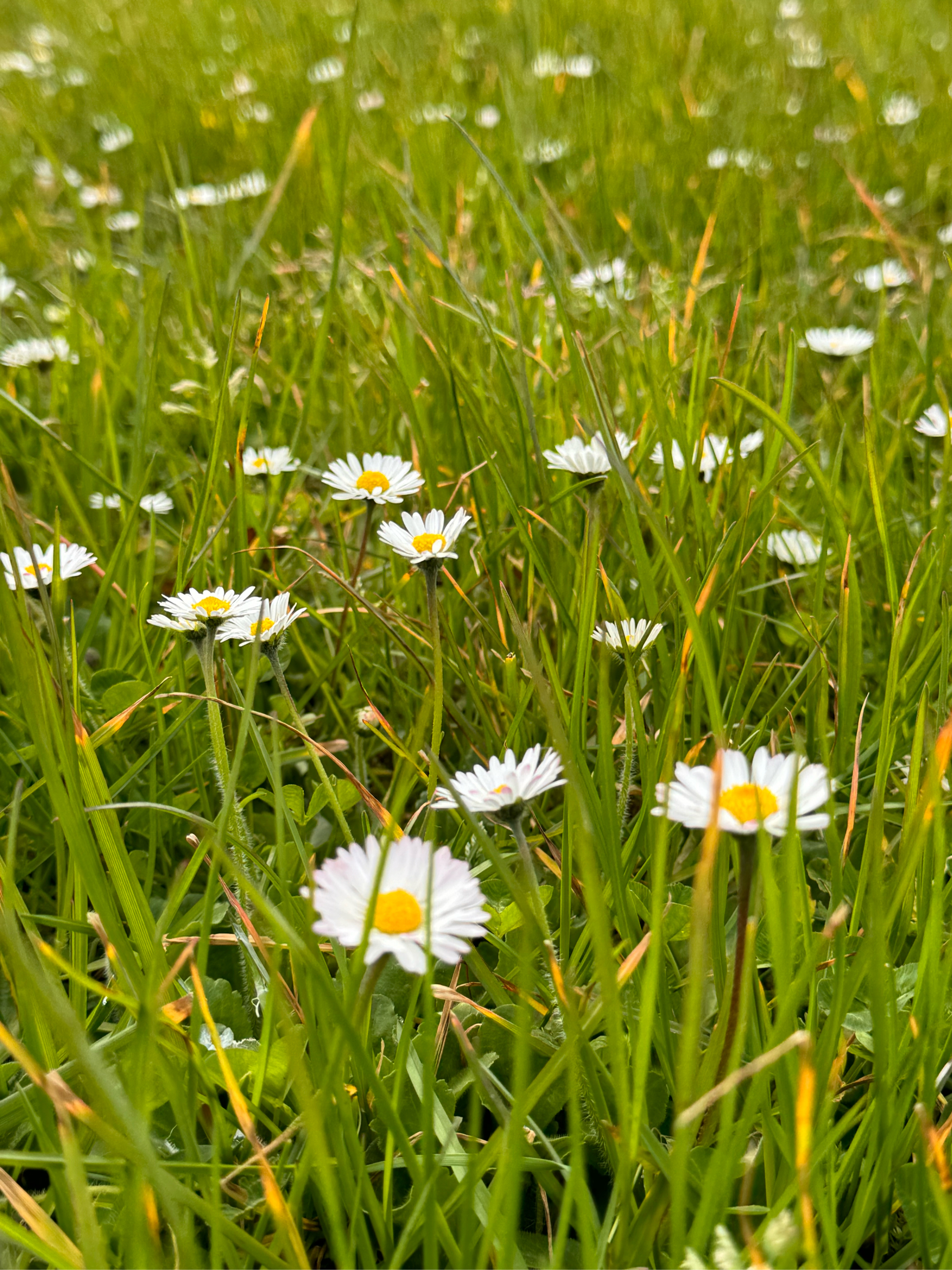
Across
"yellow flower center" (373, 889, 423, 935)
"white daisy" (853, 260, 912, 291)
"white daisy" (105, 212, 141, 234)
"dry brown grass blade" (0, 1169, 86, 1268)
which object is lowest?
"dry brown grass blade" (0, 1169, 86, 1268)

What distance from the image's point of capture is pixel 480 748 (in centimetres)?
111

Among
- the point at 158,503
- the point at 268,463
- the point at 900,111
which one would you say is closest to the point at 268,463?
the point at 268,463

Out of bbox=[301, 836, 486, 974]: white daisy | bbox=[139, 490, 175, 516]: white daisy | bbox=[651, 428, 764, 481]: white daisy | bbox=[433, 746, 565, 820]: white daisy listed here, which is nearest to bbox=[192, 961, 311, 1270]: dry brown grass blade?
bbox=[301, 836, 486, 974]: white daisy

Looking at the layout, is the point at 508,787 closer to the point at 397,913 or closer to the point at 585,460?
the point at 397,913

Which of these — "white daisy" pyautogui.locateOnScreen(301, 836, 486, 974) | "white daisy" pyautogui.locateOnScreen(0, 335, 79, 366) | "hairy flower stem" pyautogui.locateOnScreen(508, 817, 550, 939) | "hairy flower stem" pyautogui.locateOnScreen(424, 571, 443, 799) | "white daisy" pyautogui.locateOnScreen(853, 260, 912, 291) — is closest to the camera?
"white daisy" pyautogui.locateOnScreen(301, 836, 486, 974)

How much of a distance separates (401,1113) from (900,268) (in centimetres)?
201

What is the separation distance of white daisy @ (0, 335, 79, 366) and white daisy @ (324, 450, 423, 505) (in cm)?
71

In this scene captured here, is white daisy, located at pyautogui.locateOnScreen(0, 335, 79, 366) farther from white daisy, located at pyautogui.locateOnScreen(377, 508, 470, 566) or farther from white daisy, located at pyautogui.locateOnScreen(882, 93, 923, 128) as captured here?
white daisy, located at pyautogui.locateOnScreen(882, 93, 923, 128)

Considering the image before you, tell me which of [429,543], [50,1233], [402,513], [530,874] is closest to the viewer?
[50,1233]

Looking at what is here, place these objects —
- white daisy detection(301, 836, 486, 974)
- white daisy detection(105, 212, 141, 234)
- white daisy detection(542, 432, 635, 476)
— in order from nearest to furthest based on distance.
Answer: white daisy detection(301, 836, 486, 974)
white daisy detection(542, 432, 635, 476)
white daisy detection(105, 212, 141, 234)

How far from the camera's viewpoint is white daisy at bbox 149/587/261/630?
2.92ft

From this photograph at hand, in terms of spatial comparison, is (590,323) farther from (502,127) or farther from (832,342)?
(502,127)

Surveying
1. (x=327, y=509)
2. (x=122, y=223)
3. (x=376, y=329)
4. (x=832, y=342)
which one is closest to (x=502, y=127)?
(x=122, y=223)

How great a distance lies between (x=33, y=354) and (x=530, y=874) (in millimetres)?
1371
